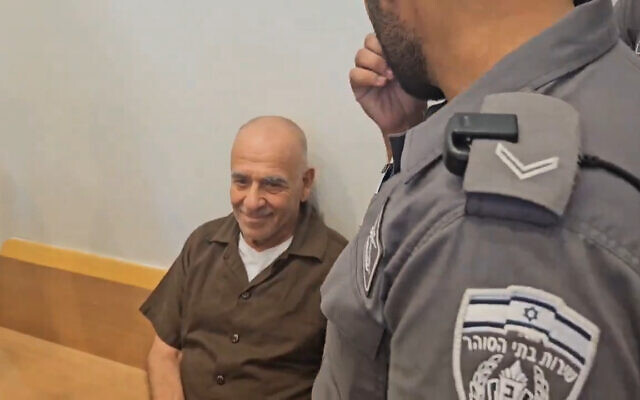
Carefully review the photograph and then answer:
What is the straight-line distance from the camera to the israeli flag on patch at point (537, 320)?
1.71 ft

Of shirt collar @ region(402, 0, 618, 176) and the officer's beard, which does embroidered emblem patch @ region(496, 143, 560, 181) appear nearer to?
shirt collar @ region(402, 0, 618, 176)

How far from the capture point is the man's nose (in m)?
1.71

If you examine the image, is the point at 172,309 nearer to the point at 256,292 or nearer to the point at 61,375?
the point at 256,292

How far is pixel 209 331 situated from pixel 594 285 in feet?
4.36

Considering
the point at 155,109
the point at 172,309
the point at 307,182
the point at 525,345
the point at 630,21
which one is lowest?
the point at 172,309

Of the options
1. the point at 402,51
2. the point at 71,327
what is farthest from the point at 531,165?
the point at 71,327

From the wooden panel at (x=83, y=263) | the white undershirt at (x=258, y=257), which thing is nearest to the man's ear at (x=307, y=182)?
the white undershirt at (x=258, y=257)

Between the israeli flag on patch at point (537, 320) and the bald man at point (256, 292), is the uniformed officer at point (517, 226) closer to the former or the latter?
the israeli flag on patch at point (537, 320)

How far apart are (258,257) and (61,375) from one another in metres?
0.85

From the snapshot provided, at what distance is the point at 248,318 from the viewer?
5.56 feet

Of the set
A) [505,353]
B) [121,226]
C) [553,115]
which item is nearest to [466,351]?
[505,353]

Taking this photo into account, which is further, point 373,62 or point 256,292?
point 256,292

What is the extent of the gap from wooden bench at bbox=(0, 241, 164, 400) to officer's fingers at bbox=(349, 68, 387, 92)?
1.24 m

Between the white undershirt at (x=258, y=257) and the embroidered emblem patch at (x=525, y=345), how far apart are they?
1.22 metres
